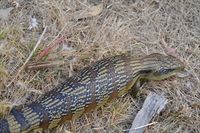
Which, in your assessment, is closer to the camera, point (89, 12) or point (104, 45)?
point (104, 45)

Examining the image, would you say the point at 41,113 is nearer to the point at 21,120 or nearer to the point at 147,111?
the point at 21,120

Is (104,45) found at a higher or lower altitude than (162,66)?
higher

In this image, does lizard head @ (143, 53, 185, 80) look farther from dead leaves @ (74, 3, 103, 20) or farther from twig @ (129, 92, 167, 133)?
dead leaves @ (74, 3, 103, 20)

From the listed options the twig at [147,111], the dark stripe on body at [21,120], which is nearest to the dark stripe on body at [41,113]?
the dark stripe on body at [21,120]

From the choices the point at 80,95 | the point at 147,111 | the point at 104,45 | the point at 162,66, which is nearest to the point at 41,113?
the point at 80,95

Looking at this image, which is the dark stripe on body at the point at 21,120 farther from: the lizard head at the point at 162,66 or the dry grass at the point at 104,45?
the lizard head at the point at 162,66

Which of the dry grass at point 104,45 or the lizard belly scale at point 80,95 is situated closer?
the lizard belly scale at point 80,95

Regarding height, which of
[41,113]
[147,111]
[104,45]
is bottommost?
[147,111]

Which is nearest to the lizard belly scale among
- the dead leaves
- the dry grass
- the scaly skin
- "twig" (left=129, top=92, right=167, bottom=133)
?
the scaly skin
